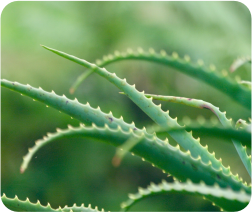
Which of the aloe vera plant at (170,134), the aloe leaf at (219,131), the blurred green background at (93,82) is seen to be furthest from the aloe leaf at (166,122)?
the blurred green background at (93,82)

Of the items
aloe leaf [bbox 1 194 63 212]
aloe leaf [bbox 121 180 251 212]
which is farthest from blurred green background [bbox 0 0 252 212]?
aloe leaf [bbox 121 180 251 212]

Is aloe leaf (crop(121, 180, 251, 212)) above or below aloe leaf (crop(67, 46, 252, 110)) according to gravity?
below

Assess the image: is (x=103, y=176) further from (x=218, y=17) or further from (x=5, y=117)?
(x=218, y=17)

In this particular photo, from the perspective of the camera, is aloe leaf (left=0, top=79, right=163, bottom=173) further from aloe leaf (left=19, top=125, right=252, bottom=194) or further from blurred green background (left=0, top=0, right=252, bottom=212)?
blurred green background (left=0, top=0, right=252, bottom=212)

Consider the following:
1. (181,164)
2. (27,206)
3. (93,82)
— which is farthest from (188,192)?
(93,82)

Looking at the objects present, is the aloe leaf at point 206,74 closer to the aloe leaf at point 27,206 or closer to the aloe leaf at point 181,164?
the aloe leaf at point 181,164

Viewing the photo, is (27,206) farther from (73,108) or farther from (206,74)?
(206,74)
